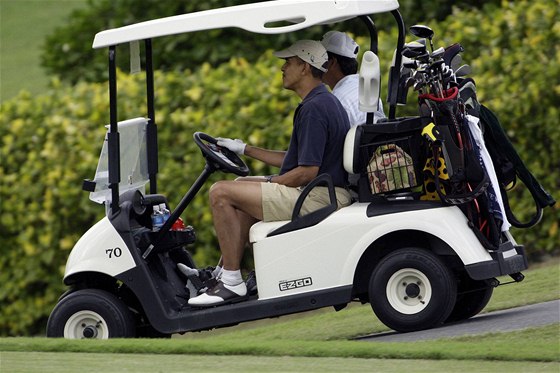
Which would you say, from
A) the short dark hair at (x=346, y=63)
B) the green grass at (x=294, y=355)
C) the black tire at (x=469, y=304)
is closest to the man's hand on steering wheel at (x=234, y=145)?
the short dark hair at (x=346, y=63)

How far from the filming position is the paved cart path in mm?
6402

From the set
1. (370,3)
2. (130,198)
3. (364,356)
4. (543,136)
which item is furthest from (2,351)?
(543,136)

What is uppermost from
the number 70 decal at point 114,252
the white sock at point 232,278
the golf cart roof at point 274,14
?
the golf cart roof at point 274,14

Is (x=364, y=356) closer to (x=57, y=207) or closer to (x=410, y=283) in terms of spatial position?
(x=410, y=283)

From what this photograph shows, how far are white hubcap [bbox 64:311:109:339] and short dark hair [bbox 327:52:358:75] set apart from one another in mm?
1827

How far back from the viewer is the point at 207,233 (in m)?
8.93

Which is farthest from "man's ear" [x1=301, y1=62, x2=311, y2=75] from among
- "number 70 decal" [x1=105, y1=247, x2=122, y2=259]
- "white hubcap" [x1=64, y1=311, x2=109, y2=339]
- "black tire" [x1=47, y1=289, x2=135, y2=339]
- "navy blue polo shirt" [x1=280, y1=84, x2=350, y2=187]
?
"white hubcap" [x1=64, y1=311, x2=109, y2=339]

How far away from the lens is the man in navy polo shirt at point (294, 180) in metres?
6.38

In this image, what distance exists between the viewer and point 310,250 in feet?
20.9

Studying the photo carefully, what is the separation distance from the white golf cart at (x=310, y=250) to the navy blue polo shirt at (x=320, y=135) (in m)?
0.10

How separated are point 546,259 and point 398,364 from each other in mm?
3996

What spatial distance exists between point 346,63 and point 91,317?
188cm

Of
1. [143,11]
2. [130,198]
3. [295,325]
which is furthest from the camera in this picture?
[143,11]

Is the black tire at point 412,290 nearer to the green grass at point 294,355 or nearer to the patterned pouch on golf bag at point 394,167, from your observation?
the green grass at point 294,355
